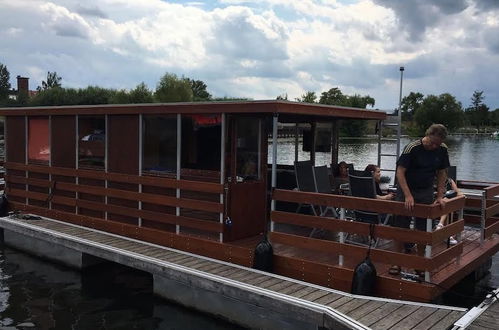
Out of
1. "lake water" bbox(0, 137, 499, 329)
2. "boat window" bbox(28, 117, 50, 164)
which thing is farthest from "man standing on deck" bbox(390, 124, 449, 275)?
"boat window" bbox(28, 117, 50, 164)

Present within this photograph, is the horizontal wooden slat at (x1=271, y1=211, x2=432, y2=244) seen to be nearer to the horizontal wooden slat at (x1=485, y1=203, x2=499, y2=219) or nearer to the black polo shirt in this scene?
the black polo shirt

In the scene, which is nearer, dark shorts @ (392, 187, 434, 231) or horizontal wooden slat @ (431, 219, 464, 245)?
horizontal wooden slat @ (431, 219, 464, 245)

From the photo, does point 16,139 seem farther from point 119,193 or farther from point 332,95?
point 332,95

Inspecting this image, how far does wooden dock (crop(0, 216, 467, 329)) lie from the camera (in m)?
4.92

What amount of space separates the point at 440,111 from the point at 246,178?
99.9 meters

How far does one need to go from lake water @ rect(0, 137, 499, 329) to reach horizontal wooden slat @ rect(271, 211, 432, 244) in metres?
1.45

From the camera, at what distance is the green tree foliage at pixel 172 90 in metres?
69.6

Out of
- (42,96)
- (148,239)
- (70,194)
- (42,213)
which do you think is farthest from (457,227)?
(42,96)

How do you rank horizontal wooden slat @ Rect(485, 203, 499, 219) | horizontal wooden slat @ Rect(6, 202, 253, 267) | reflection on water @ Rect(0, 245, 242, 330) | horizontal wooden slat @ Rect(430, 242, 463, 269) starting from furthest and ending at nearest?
1. horizontal wooden slat @ Rect(485, 203, 499, 219)
2. horizontal wooden slat @ Rect(6, 202, 253, 267)
3. reflection on water @ Rect(0, 245, 242, 330)
4. horizontal wooden slat @ Rect(430, 242, 463, 269)

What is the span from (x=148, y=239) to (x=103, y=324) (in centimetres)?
152

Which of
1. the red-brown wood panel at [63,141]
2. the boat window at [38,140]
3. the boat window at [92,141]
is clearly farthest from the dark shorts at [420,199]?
the boat window at [38,140]

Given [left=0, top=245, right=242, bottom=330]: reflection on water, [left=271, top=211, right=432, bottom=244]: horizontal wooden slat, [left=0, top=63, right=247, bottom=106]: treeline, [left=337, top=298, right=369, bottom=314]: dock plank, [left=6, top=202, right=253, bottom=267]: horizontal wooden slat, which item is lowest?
[left=0, top=245, right=242, bottom=330]: reflection on water

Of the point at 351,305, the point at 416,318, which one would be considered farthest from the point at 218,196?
the point at 416,318

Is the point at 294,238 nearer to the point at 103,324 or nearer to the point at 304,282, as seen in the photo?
the point at 304,282
